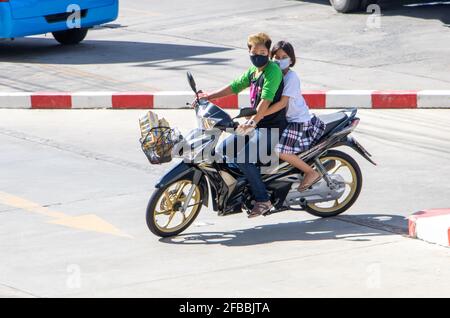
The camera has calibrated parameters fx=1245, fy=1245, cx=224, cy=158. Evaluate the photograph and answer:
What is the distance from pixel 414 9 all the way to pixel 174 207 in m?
11.7

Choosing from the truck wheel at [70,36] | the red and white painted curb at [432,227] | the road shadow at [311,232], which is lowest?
the road shadow at [311,232]

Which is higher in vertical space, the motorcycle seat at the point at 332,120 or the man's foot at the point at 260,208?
the motorcycle seat at the point at 332,120

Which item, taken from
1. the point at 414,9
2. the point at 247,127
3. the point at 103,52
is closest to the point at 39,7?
the point at 103,52

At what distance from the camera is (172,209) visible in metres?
9.43

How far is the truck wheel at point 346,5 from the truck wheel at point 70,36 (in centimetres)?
421

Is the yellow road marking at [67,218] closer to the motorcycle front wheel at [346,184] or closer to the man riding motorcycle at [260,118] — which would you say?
the man riding motorcycle at [260,118]

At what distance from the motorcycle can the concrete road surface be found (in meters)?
0.15

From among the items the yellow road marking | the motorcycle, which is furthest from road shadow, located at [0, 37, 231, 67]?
the motorcycle

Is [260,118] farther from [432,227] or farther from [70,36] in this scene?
[70,36]

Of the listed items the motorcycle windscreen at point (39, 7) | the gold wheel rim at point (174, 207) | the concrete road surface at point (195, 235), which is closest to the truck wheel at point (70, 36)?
the motorcycle windscreen at point (39, 7)

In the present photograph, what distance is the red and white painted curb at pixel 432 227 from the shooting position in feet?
29.5

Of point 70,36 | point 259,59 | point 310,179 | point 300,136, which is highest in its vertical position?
point 259,59

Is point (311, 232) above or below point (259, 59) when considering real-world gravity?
below
